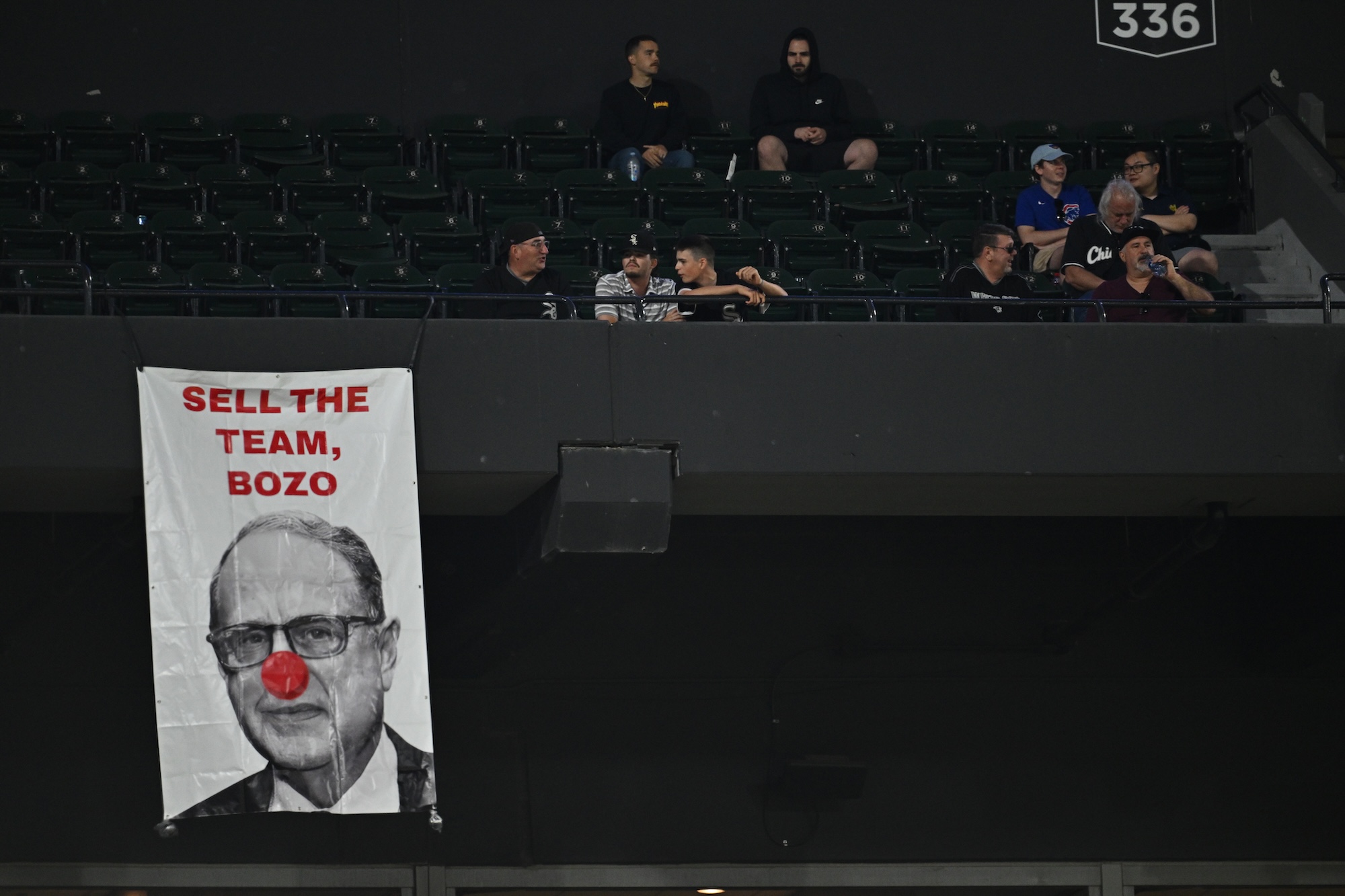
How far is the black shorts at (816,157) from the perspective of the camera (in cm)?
1208

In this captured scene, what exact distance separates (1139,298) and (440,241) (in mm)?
4239

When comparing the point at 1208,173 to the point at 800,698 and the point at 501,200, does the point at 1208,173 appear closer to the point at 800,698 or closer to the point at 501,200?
the point at 501,200

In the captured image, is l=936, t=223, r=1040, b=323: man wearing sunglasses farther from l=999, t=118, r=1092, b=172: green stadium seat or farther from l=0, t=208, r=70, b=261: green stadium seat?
l=0, t=208, r=70, b=261: green stadium seat

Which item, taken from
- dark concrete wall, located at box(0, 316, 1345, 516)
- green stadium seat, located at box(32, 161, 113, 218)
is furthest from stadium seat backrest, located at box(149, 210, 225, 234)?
Answer: dark concrete wall, located at box(0, 316, 1345, 516)

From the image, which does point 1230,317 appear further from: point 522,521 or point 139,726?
point 139,726

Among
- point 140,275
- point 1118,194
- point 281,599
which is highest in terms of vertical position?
point 1118,194

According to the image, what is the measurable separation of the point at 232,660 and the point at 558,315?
101 inches

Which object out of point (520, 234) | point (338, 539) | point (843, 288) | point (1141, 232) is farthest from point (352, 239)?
point (1141, 232)

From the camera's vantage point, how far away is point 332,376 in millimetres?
7473

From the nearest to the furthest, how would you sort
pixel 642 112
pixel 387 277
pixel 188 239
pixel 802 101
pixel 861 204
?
pixel 387 277, pixel 188 239, pixel 861 204, pixel 642 112, pixel 802 101

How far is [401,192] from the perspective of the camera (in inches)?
438

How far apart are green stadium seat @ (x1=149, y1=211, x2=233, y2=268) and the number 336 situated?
303 inches

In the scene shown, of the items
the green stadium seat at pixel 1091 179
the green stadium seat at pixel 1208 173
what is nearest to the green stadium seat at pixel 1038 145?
the green stadium seat at pixel 1091 179

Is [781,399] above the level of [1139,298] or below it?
below
